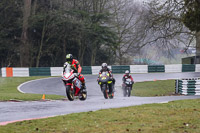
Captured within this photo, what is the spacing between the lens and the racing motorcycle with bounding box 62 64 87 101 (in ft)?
40.9

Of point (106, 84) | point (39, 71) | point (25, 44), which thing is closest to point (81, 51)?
point (25, 44)

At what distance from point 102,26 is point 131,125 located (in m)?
39.2

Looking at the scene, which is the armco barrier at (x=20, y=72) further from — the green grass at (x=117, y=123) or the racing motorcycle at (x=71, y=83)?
the green grass at (x=117, y=123)

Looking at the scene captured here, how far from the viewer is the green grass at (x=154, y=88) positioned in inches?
999

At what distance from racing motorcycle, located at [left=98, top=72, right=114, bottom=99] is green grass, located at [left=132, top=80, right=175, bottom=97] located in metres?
7.98

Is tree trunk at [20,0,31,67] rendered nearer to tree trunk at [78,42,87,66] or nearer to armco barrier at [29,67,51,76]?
armco barrier at [29,67,51,76]

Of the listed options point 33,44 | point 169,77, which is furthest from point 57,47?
point 169,77

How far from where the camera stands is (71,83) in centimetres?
1258

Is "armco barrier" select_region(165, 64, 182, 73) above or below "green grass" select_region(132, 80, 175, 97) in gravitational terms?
above

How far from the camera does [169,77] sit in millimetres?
33375

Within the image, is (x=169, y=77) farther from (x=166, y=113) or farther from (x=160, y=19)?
(x=166, y=113)

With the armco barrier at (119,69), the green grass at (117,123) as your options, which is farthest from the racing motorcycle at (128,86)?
the armco barrier at (119,69)

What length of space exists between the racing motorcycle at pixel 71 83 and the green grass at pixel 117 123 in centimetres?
343

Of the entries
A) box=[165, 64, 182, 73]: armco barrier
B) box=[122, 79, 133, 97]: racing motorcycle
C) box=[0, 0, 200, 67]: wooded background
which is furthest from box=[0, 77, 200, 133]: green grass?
box=[0, 0, 200, 67]: wooded background
